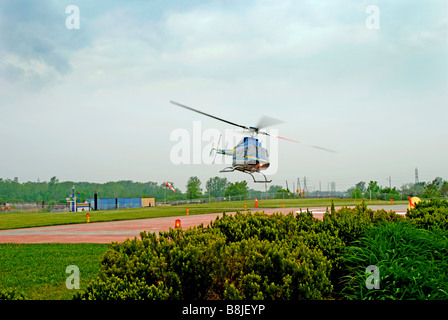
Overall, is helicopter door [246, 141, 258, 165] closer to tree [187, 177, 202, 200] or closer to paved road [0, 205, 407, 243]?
paved road [0, 205, 407, 243]

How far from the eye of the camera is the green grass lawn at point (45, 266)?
7.24 metres

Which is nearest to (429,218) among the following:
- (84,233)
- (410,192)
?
(84,233)

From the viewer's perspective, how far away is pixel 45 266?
9797 millimetres

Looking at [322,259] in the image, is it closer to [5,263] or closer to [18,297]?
[18,297]

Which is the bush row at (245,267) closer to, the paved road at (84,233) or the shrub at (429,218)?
the shrub at (429,218)

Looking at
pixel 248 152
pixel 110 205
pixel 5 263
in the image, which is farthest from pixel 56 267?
pixel 110 205

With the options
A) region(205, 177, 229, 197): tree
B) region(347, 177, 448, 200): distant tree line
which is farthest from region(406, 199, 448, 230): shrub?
region(205, 177, 229, 197): tree

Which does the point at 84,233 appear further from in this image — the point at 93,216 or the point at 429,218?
the point at 429,218

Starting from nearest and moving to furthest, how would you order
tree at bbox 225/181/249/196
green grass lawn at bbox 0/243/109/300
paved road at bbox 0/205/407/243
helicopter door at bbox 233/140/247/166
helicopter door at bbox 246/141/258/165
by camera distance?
green grass lawn at bbox 0/243/109/300, paved road at bbox 0/205/407/243, helicopter door at bbox 246/141/258/165, helicopter door at bbox 233/140/247/166, tree at bbox 225/181/249/196

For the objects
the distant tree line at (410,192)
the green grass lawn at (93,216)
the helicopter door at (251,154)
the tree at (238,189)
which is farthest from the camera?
the tree at (238,189)

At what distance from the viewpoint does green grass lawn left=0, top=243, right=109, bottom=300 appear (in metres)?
7.24

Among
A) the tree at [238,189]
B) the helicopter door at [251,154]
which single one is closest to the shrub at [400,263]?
the helicopter door at [251,154]

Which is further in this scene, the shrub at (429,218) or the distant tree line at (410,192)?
the distant tree line at (410,192)
